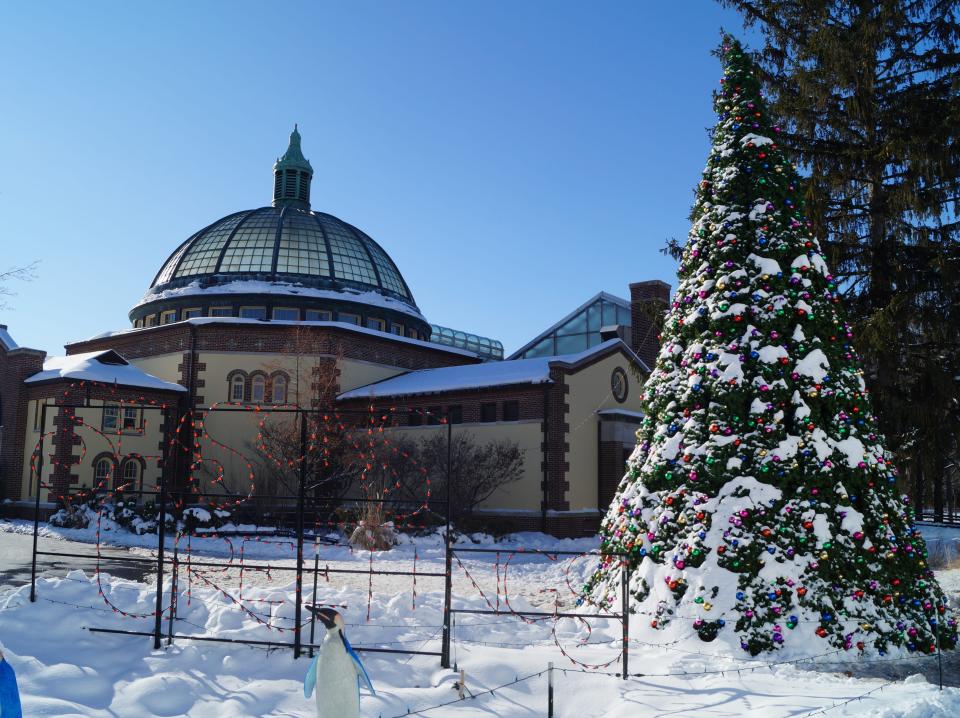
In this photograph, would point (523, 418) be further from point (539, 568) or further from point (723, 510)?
point (723, 510)

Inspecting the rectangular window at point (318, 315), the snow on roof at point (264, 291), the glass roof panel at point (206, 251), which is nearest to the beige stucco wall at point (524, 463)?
the rectangular window at point (318, 315)

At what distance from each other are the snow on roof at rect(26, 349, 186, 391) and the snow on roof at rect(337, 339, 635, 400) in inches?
301

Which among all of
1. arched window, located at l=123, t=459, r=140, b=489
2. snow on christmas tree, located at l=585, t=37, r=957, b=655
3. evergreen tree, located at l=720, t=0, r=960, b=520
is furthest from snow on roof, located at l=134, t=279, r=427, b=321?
snow on christmas tree, located at l=585, t=37, r=957, b=655

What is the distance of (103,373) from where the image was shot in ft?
99.8

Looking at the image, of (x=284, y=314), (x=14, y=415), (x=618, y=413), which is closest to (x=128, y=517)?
(x=14, y=415)

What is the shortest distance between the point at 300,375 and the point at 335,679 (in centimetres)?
2757

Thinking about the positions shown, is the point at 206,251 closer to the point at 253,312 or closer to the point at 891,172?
the point at 253,312

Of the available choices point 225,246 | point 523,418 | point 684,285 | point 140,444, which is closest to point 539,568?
point 523,418

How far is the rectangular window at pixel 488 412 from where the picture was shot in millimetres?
27953

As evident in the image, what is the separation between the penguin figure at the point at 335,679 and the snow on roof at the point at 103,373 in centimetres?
2582

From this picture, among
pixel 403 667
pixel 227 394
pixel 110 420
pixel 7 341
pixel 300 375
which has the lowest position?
pixel 403 667

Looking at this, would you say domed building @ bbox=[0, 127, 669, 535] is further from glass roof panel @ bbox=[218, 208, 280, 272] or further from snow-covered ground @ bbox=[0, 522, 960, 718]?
snow-covered ground @ bbox=[0, 522, 960, 718]

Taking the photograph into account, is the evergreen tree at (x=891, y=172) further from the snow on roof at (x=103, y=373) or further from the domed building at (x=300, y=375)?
the snow on roof at (x=103, y=373)

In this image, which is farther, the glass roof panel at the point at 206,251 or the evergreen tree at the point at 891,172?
the glass roof panel at the point at 206,251
